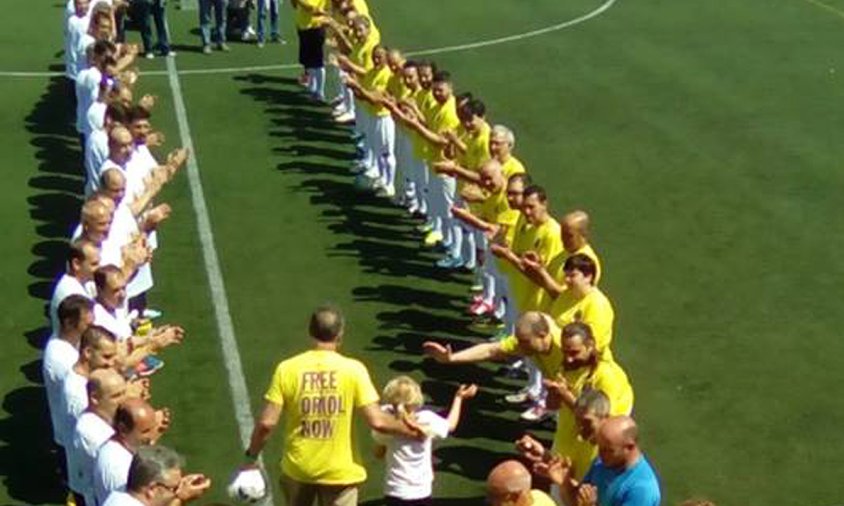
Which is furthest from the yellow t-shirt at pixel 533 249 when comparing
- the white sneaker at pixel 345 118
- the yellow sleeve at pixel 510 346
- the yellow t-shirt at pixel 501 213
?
the white sneaker at pixel 345 118

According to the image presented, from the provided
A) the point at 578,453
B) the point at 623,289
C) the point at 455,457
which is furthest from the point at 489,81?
the point at 578,453

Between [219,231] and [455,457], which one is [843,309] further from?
[219,231]

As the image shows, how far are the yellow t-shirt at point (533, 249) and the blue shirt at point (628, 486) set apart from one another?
4.36 metres

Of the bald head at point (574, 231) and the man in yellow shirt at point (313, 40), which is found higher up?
the bald head at point (574, 231)

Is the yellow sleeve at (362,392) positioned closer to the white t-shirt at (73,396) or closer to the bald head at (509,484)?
the white t-shirt at (73,396)

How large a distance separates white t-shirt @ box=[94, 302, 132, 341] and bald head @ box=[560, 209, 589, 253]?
3.81 metres

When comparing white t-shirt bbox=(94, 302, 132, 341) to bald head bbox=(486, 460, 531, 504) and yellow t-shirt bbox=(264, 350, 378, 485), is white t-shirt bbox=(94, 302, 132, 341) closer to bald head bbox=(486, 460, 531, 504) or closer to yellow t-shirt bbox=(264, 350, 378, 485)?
yellow t-shirt bbox=(264, 350, 378, 485)

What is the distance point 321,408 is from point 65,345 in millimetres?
2447

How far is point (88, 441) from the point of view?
10.7m

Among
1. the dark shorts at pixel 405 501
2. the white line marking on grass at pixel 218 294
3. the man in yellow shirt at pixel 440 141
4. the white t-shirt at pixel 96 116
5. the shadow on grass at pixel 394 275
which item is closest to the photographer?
the dark shorts at pixel 405 501

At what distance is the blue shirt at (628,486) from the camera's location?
9.42 metres

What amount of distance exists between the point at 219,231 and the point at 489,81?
757 cm

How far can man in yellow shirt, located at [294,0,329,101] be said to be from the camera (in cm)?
2445

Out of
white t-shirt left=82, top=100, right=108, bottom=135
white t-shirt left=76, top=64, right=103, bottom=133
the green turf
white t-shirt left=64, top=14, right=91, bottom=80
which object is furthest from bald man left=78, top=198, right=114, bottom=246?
white t-shirt left=64, top=14, right=91, bottom=80
